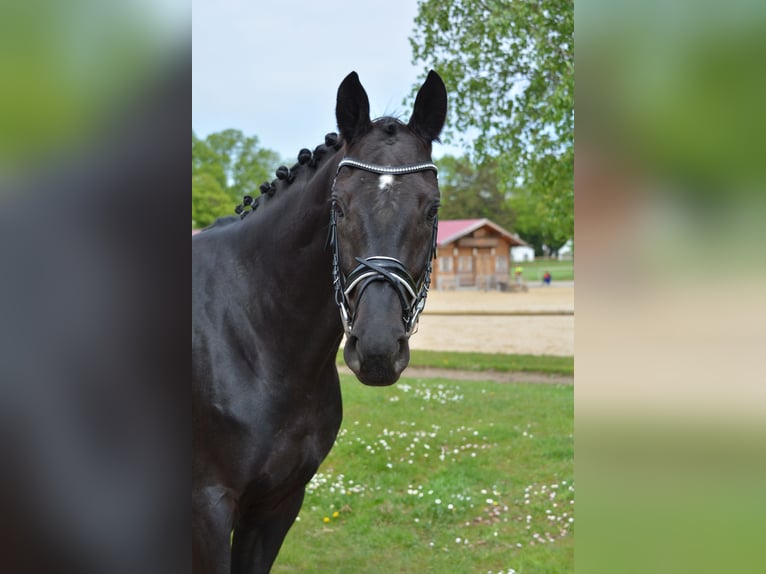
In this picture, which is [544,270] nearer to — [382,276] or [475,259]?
[475,259]

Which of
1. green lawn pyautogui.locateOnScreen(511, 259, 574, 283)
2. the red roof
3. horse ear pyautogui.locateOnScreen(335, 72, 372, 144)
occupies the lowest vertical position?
green lawn pyautogui.locateOnScreen(511, 259, 574, 283)

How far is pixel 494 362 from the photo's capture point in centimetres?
1494

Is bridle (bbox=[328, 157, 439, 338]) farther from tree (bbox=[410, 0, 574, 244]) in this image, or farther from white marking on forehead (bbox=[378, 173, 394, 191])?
tree (bbox=[410, 0, 574, 244])

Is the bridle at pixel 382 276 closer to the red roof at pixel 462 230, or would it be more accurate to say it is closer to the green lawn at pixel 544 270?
the red roof at pixel 462 230

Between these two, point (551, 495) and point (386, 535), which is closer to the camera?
point (386, 535)

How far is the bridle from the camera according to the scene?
2301mm

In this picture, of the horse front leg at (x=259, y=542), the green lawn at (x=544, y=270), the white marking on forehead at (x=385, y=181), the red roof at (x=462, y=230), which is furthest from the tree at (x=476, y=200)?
the white marking on forehead at (x=385, y=181)

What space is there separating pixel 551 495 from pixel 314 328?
4333 mm

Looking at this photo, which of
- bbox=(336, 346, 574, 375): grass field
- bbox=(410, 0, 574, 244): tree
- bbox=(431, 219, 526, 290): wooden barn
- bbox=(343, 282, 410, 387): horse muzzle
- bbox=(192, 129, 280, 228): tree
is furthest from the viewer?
bbox=(431, 219, 526, 290): wooden barn
